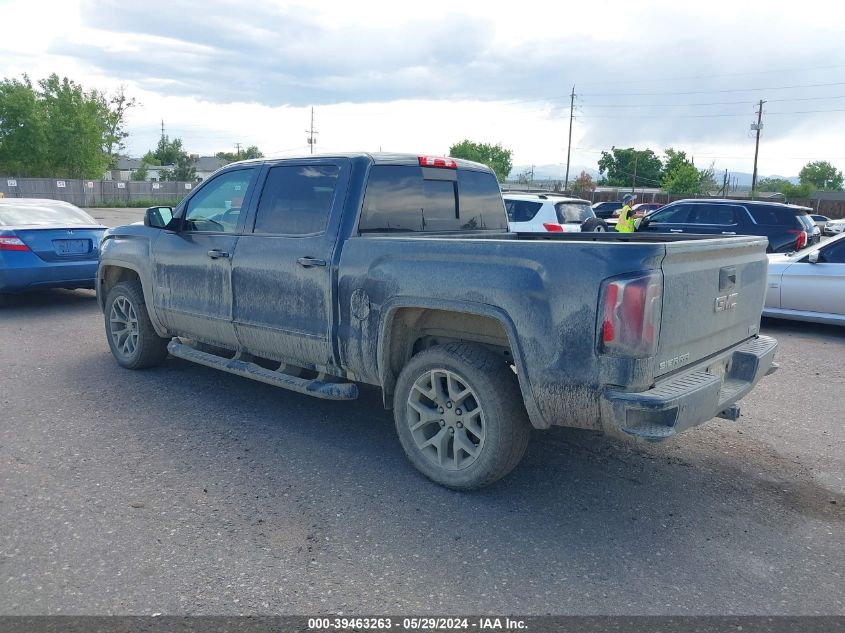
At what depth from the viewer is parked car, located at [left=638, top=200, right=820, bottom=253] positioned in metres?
13.9

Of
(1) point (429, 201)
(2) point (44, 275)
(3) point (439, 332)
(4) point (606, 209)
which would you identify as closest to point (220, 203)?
(1) point (429, 201)

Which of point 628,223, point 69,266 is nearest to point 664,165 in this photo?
point 628,223

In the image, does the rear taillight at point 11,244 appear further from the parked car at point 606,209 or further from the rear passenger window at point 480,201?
the parked car at point 606,209

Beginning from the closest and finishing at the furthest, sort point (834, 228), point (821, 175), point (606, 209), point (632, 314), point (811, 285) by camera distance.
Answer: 1. point (632, 314)
2. point (811, 285)
3. point (606, 209)
4. point (834, 228)
5. point (821, 175)

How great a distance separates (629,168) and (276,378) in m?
104

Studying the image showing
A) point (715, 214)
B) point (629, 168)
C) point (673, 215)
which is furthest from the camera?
point (629, 168)

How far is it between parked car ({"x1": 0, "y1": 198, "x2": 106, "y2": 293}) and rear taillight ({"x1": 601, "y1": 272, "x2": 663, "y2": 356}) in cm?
834

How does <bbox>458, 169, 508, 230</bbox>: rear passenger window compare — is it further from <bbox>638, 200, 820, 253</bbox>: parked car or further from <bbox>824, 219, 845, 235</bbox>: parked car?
→ <bbox>824, 219, 845, 235</bbox>: parked car

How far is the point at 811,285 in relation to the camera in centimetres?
897

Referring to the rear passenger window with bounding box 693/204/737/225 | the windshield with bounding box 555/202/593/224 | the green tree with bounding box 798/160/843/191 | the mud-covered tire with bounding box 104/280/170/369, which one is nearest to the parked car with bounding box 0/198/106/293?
the mud-covered tire with bounding box 104/280/170/369

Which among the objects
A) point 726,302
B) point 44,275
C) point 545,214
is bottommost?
point 44,275

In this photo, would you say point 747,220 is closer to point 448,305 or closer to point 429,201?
point 429,201

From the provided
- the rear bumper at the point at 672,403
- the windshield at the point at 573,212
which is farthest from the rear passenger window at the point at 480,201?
the windshield at the point at 573,212

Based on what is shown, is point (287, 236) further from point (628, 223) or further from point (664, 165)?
point (664, 165)
